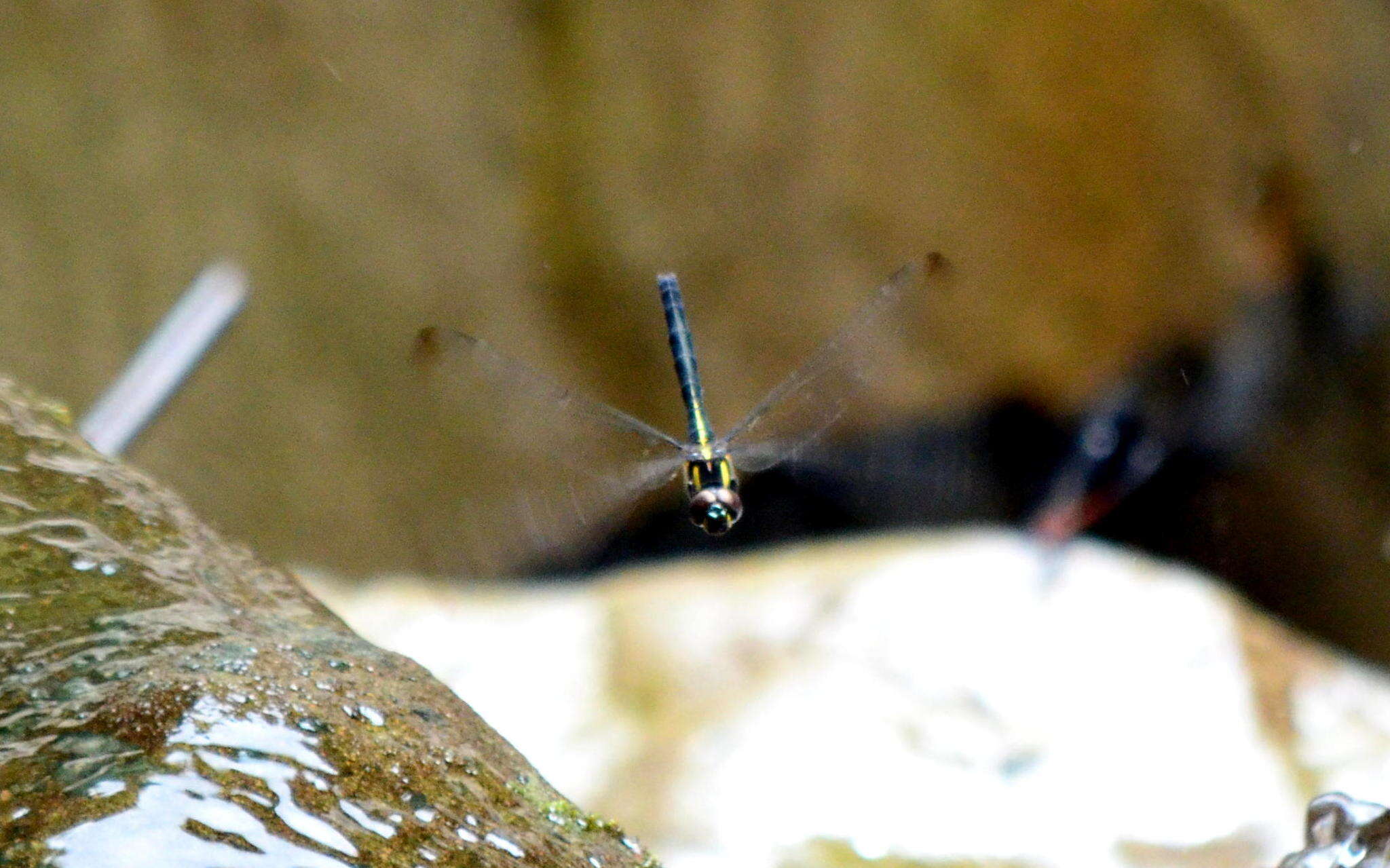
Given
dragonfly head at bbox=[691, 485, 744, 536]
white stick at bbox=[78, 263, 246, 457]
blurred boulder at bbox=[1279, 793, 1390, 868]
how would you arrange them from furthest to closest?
white stick at bbox=[78, 263, 246, 457] → dragonfly head at bbox=[691, 485, 744, 536] → blurred boulder at bbox=[1279, 793, 1390, 868]

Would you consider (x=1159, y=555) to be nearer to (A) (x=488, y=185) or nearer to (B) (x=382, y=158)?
(A) (x=488, y=185)

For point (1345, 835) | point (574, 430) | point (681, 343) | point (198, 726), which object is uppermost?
point (681, 343)

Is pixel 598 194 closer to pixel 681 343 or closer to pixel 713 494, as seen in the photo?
pixel 681 343

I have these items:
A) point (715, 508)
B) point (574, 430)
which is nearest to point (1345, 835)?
point (715, 508)

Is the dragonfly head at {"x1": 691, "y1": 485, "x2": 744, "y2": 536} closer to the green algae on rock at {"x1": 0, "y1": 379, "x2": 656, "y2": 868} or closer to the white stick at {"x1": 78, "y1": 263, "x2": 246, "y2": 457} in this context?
the green algae on rock at {"x1": 0, "y1": 379, "x2": 656, "y2": 868}

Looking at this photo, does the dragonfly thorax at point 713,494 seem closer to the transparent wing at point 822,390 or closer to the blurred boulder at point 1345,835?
the transparent wing at point 822,390

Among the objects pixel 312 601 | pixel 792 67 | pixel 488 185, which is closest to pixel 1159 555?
pixel 792 67

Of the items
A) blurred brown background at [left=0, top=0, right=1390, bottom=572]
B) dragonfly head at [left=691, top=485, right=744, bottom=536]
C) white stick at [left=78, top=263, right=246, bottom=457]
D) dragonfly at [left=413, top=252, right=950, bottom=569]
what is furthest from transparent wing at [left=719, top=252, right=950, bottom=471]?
blurred brown background at [left=0, top=0, right=1390, bottom=572]
